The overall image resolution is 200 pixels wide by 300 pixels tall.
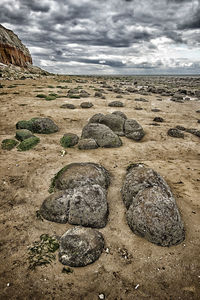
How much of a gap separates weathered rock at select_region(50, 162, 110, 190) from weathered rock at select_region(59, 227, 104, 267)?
1.99 m

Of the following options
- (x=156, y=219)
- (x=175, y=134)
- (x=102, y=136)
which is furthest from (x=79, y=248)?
(x=175, y=134)

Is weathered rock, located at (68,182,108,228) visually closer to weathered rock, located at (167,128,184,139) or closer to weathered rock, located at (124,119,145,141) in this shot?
weathered rock, located at (124,119,145,141)

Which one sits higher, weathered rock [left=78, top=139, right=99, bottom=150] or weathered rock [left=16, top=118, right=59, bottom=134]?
weathered rock [left=16, top=118, right=59, bottom=134]

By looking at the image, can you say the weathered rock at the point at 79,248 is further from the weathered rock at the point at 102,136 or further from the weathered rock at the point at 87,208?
the weathered rock at the point at 102,136

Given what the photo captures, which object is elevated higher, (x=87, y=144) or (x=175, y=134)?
(x=87, y=144)

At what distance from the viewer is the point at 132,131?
13.1 m

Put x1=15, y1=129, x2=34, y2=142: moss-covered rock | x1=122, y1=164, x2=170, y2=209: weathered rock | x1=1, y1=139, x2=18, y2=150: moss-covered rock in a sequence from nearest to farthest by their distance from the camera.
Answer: x1=122, y1=164, x2=170, y2=209: weathered rock, x1=1, y1=139, x2=18, y2=150: moss-covered rock, x1=15, y1=129, x2=34, y2=142: moss-covered rock

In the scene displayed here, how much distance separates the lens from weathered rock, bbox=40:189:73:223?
564 centimetres

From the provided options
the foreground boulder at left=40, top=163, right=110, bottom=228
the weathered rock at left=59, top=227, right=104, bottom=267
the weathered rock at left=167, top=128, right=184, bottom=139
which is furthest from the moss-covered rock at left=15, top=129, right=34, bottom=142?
the weathered rock at left=167, top=128, right=184, bottom=139

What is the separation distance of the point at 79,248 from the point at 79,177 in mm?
2618

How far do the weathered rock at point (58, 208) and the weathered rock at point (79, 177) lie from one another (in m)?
0.73

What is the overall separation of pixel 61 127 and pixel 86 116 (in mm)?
3568

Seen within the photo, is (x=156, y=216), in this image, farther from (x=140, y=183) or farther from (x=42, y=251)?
(x=42, y=251)

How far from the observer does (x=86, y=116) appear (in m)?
17.2
